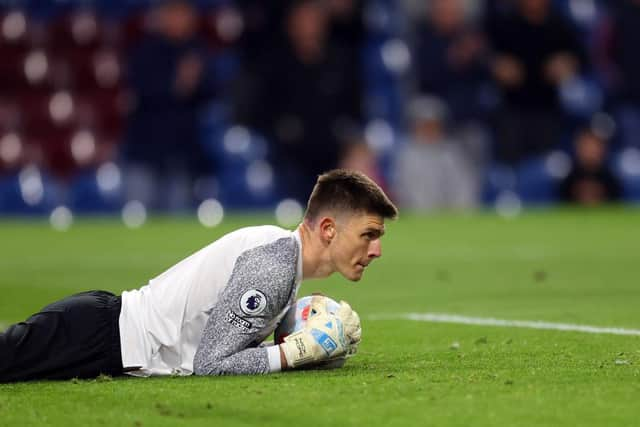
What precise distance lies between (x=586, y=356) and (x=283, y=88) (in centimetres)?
1460

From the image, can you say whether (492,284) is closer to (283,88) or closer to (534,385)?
(534,385)

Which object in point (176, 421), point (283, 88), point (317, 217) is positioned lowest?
point (176, 421)

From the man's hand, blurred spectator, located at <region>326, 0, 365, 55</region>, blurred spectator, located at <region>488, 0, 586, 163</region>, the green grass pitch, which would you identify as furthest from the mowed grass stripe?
blurred spectator, located at <region>326, 0, 365, 55</region>

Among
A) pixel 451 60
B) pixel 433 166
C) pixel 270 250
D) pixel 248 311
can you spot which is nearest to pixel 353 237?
pixel 270 250

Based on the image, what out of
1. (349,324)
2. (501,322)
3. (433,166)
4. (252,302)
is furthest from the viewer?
(433,166)

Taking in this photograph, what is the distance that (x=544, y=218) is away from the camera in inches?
760

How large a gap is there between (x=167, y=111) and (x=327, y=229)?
15318 mm

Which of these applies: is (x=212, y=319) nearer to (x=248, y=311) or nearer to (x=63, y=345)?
(x=248, y=311)

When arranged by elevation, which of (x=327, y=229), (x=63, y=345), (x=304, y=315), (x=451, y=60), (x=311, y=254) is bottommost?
(x=63, y=345)

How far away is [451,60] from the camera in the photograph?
2083 centimetres

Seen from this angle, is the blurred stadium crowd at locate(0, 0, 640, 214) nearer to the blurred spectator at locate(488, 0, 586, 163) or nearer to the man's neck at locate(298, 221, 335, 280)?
the blurred spectator at locate(488, 0, 586, 163)

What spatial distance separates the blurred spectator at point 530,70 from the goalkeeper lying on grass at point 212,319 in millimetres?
15066

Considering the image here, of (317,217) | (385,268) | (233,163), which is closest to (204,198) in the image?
(233,163)

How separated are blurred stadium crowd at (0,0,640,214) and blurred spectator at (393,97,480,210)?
29mm
